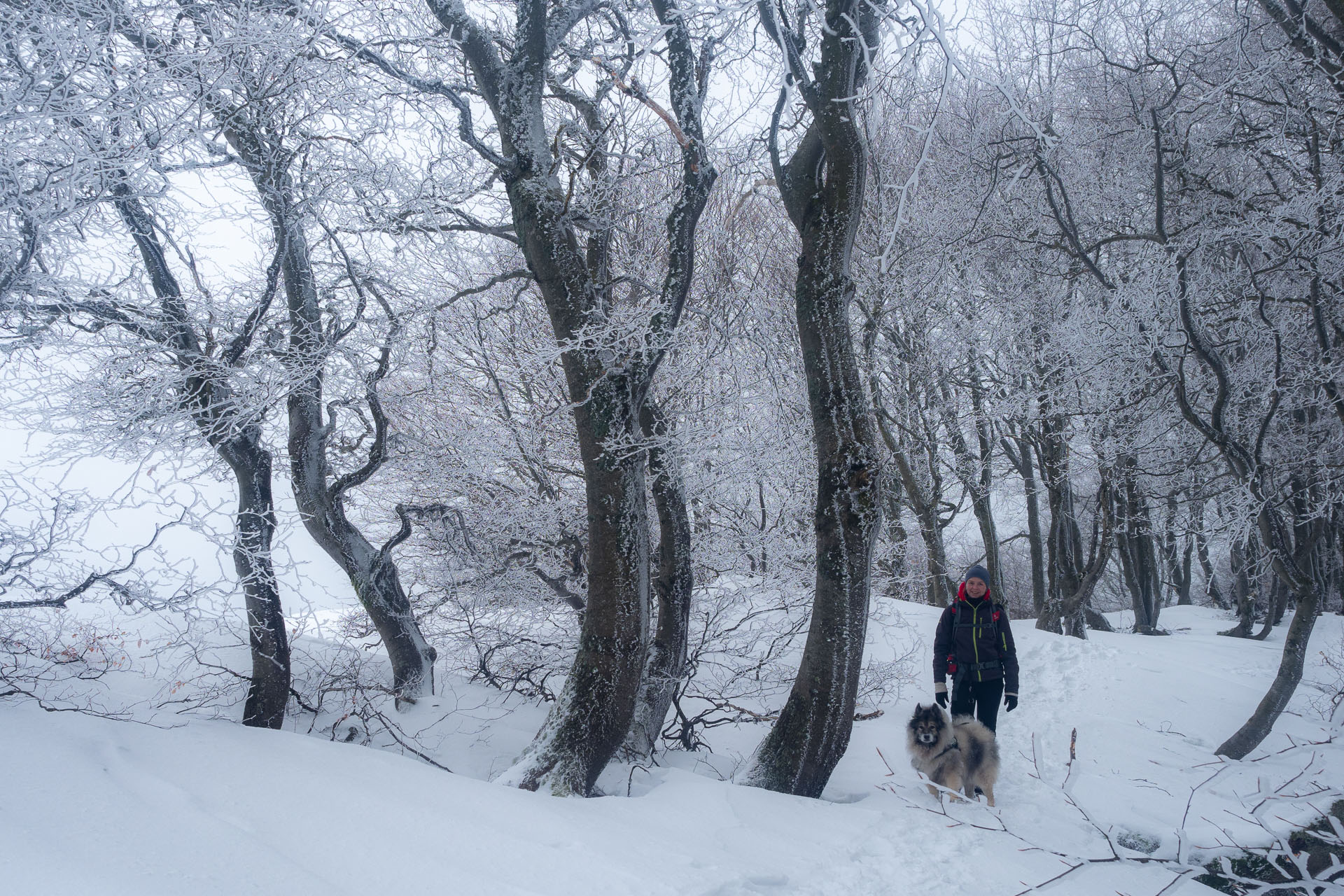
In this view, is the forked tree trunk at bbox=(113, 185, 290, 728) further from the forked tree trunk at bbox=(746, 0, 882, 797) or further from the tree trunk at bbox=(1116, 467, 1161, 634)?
the tree trunk at bbox=(1116, 467, 1161, 634)

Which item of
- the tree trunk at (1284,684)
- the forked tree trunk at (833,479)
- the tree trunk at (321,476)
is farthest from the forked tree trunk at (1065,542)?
the tree trunk at (321,476)

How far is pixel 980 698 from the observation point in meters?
5.53

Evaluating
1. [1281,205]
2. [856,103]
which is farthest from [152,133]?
[1281,205]

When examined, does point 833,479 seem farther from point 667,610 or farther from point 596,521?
point 667,610

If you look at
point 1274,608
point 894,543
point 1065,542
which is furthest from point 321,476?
point 1274,608

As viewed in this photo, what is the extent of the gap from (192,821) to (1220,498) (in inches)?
389

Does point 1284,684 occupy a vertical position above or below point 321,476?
below

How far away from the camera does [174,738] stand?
345 cm

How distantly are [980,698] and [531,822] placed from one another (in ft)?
12.4

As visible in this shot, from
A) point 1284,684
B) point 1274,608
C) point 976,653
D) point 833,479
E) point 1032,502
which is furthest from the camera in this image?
point 1032,502

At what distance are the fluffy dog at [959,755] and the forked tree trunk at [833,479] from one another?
0.74 metres

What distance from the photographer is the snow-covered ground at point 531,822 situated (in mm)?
2461

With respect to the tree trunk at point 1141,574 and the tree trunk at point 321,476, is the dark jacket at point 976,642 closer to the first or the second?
the tree trunk at point 321,476

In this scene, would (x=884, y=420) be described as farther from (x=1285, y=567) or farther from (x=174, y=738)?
(x=174, y=738)
